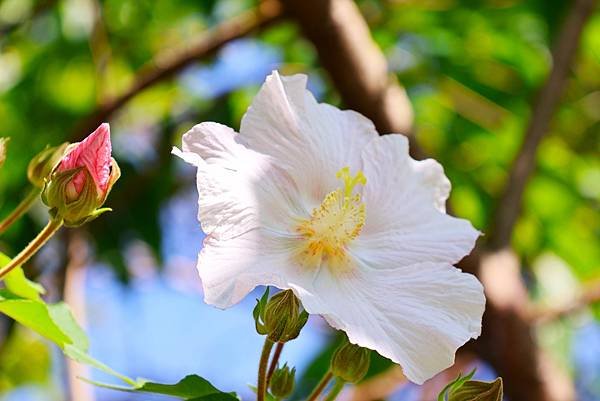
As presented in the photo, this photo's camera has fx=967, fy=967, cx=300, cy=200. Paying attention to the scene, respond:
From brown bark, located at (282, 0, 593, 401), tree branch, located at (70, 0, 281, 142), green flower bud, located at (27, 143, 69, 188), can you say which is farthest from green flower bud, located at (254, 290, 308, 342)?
tree branch, located at (70, 0, 281, 142)

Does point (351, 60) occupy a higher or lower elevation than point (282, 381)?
lower

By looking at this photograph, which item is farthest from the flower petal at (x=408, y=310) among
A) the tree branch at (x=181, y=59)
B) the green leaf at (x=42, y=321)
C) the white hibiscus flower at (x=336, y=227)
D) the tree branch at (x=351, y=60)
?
the tree branch at (x=181, y=59)

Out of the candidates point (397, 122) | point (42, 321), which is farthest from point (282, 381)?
point (397, 122)

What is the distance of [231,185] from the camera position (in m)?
0.58

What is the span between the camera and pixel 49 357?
214 centimetres

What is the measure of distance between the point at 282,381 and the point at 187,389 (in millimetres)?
69

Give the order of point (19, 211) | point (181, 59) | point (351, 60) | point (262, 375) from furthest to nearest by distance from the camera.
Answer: point (181, 59) < point (351, 60) < point (19, 211) < point (262, 375)

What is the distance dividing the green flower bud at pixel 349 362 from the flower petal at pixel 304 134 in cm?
12

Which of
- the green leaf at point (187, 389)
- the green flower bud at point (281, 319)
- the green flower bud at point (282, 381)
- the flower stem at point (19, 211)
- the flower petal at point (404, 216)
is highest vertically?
the flower stem at point (19, 211)

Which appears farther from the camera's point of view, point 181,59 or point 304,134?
point 181,59

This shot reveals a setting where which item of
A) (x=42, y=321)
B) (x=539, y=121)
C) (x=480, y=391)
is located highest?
(x=42, y=321)

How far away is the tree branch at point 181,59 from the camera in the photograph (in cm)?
141

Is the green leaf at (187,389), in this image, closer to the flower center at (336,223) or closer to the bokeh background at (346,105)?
the flower center at (336,223)

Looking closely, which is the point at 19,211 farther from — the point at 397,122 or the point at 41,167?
the point at 397,122
